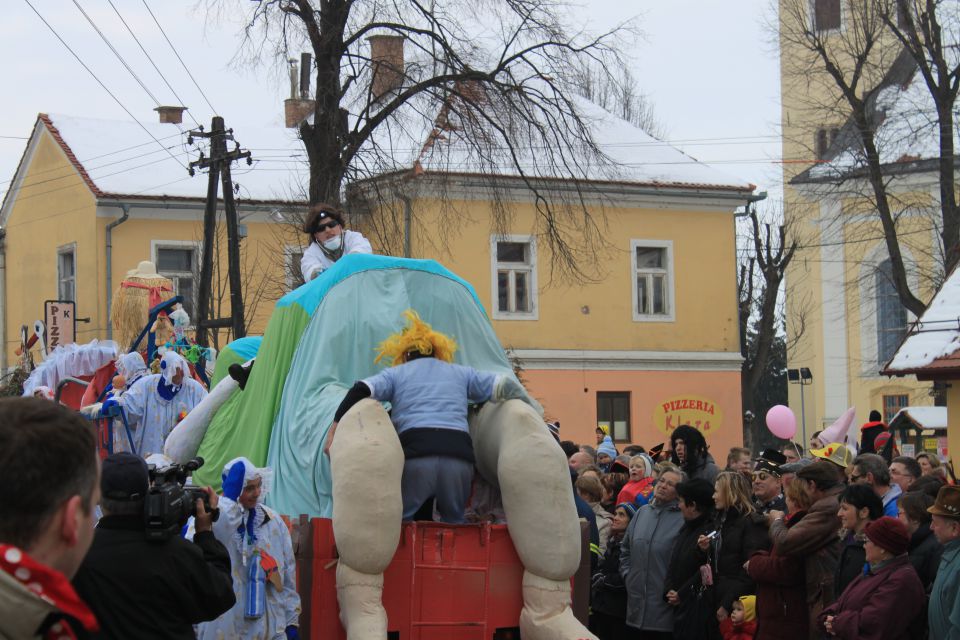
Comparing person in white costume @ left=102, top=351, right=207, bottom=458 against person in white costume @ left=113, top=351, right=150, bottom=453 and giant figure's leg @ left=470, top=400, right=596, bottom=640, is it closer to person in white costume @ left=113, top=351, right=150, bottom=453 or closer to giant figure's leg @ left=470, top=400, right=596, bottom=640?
person in white costume @ left=113, top=351, right=150, bottom=453

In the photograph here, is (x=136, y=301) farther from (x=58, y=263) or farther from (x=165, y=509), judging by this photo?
(x=58, y=263)

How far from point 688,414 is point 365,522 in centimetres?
Answer: 2630

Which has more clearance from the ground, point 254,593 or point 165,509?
point 165,509

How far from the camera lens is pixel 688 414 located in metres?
32.3

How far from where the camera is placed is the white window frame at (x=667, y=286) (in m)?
32.3

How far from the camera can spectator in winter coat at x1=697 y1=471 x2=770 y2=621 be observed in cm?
863

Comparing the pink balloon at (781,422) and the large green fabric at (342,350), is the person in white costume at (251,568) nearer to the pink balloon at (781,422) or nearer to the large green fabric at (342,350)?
the large green fabric at (342,350)

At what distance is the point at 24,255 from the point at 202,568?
3252 centimetres

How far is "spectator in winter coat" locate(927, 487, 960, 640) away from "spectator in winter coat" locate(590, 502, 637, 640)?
2.97m

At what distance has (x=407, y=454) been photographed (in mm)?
6914

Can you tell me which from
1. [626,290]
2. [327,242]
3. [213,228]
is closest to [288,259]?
[626,290]

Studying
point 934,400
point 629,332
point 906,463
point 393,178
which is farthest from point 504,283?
point 906,463

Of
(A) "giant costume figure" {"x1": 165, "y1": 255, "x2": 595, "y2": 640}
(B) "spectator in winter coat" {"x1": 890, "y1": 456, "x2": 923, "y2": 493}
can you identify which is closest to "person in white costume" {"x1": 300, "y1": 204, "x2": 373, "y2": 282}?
(A) "giant costume figure" {"x1": 165, "y1": 255, "x2": 595, "y2": 640}

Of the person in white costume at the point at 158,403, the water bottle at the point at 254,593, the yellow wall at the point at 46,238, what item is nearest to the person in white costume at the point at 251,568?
the water bottle at the point at 254,593
